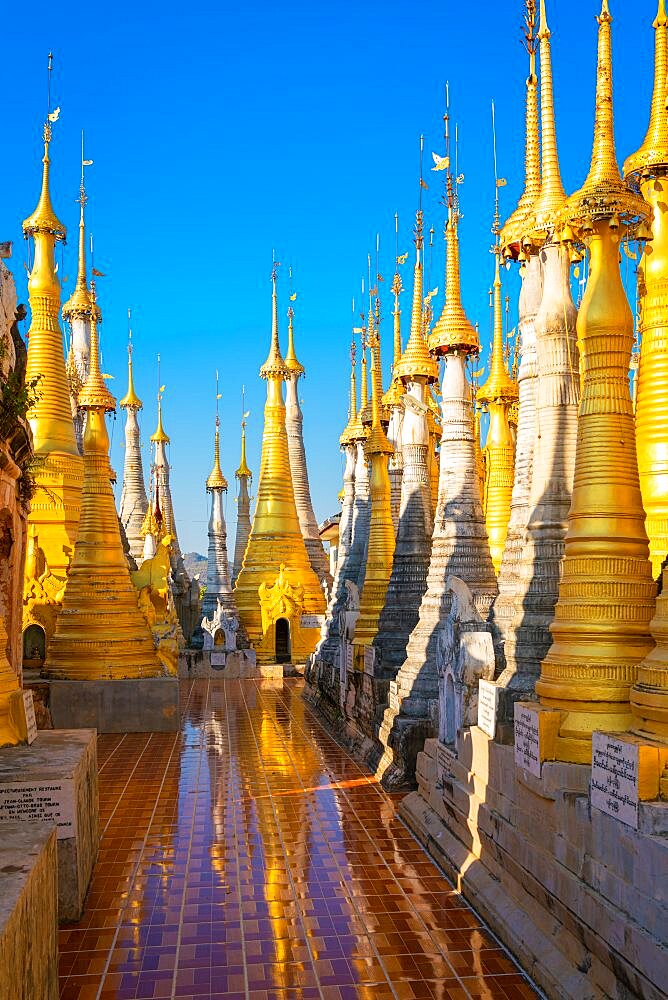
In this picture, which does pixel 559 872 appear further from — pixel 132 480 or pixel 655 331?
pixel 132 480

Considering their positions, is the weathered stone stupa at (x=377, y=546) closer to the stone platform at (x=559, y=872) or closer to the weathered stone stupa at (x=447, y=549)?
the weathered stone stupa at (x=447, y=549)

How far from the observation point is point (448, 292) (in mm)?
12758

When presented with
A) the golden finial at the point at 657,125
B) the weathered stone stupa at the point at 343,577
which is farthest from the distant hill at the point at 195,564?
the golden finial at the point at 657,125

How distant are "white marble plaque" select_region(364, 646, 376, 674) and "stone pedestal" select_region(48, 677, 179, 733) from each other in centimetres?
360

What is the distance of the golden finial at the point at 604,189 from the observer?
6680 mm

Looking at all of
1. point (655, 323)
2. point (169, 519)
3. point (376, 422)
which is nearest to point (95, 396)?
point (376, 422)

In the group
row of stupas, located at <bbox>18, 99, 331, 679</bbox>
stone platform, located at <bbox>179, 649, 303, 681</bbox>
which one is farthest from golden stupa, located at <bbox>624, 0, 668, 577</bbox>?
stone platform, located at <bbox>179, 649, 303, 681</bbox>

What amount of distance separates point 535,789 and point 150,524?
78.1 feet

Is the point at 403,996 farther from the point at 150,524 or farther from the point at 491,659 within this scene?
the point at 150,524

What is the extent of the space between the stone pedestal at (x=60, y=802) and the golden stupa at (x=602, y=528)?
363cm

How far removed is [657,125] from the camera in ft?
30.7

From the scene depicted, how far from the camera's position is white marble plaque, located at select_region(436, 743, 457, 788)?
29.5 feet

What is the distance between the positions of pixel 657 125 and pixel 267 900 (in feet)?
26.2

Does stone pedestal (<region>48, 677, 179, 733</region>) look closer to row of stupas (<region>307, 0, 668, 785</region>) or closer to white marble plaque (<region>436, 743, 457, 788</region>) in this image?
row of stupas (<region>307, 0, 668, 785</region>)
